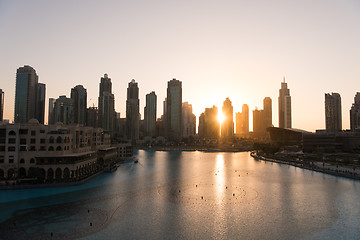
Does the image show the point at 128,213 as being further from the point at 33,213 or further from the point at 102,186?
the point at 102,186

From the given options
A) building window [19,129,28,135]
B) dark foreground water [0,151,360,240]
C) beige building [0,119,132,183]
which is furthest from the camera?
building window [19,129,28,135]

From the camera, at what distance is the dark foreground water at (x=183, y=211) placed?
36.2m

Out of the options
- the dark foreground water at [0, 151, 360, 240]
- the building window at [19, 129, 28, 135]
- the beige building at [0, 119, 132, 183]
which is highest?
the building window at [19, 129, 28, 135]

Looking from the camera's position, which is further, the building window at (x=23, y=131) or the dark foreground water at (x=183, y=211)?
the building window at (x=23, y=131)

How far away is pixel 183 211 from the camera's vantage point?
4569 centimetres

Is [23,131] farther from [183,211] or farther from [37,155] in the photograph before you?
[183,211]

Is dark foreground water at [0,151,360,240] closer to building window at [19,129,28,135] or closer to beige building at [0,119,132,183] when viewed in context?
beige building at [0,119,132,183]

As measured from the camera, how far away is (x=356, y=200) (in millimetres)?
52750

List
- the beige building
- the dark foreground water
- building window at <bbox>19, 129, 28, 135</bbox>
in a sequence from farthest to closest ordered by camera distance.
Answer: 1. building window at <bbox>19, 129, 28, 135</bbox>
2. the beige building
3. the dark foreground water

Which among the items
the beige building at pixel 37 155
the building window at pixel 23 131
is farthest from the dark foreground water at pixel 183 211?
the building window at pixel 23 131

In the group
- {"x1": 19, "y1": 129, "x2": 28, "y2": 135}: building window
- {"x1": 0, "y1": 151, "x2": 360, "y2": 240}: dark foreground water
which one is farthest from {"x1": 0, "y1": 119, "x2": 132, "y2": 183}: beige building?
{"x1": 0, "y1": 151, "x2": 360, "y2": 240}: dark foreground water

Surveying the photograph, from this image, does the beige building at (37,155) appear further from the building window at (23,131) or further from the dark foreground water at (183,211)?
the dark foreground water at (183,211)

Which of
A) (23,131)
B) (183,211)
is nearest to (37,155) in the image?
(23,131)

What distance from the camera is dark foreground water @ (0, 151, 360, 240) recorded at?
36.2m
